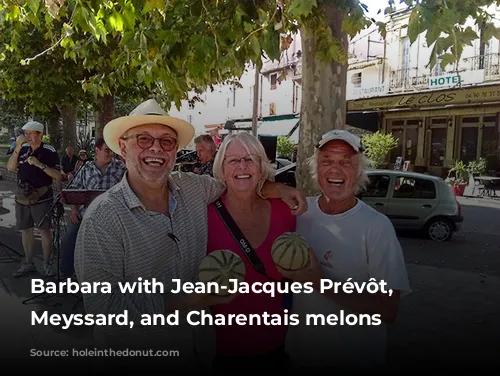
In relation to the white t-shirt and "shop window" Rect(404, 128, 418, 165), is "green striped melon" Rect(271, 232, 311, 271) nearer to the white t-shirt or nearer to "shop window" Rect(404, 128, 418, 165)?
the white t-shirt

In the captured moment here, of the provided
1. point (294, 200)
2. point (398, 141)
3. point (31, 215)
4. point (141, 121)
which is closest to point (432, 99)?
point (398, 141)

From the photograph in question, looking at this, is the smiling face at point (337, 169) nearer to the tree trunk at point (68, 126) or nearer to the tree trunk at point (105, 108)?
the tree trunk at point (105, 108)

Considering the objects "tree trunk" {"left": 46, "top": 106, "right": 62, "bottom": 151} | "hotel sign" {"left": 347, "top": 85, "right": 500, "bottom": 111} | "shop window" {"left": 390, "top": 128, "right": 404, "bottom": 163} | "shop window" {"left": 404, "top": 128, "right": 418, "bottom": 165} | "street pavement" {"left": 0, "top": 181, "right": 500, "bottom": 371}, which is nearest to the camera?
"street pavement" {"left": 0, "top": 181, "right": 500, "bottom": 371}

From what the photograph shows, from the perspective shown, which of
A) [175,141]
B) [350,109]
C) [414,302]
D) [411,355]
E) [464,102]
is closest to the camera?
[175,141]

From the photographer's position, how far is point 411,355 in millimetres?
4488

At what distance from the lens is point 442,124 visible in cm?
2423

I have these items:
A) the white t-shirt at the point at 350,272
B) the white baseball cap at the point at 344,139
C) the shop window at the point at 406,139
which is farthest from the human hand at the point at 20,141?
the shop window at the point at 406,139

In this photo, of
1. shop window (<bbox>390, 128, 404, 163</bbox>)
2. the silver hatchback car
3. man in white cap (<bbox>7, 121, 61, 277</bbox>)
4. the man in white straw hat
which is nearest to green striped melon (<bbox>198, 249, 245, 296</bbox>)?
the man in white straw hat

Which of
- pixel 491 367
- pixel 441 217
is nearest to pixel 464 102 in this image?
pixel 441 217

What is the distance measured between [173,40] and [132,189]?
Answer: 232 cm

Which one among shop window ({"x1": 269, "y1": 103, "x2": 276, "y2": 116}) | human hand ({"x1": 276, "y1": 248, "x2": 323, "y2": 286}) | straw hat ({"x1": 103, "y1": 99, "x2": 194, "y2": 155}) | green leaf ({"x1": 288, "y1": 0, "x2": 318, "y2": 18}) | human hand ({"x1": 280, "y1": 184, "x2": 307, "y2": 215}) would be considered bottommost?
human hand ({"x1": 276, "y1": 248, "x2": 323, "y2": 286})

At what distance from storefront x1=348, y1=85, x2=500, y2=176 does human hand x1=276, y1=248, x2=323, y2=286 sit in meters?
20.9

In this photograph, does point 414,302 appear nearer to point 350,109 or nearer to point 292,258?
point 292,258

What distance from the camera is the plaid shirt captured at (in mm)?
5578
